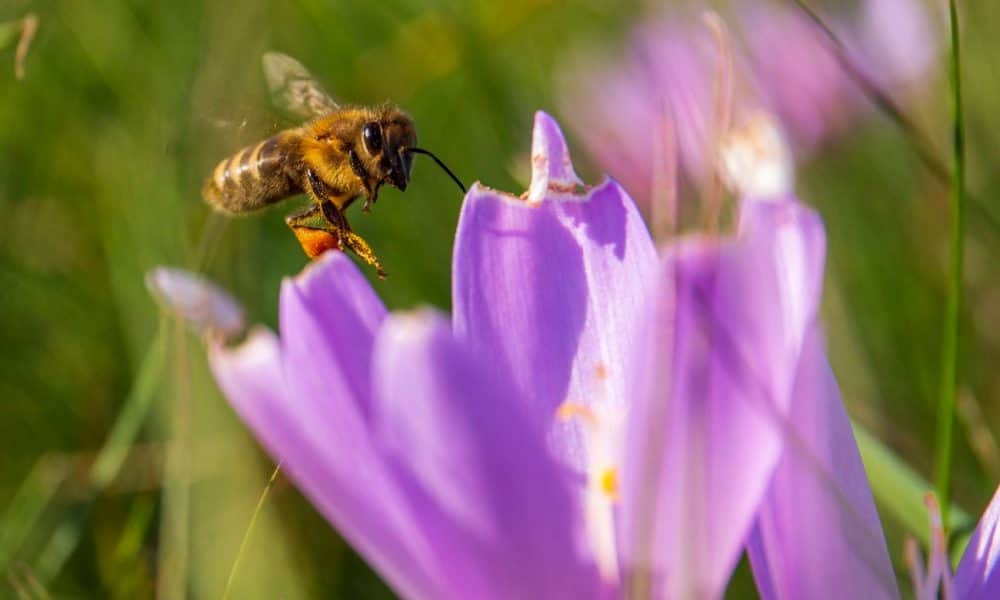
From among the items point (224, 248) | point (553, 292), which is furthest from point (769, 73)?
point (553, 292)

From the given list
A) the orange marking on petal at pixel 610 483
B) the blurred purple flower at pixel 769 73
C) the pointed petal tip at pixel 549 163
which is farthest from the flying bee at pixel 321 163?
the blurred purple flower at pixel 769 73

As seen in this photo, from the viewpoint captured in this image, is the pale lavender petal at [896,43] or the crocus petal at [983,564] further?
the pale lavender petal at [896,43]

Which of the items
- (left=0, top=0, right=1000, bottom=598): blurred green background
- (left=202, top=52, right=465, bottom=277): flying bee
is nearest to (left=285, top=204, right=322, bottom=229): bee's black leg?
(left=202, top=52, right=465, bottom=277): flying bee

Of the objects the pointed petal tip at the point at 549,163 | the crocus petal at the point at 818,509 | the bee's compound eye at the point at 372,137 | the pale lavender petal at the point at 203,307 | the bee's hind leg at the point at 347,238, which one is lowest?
the crocus petal at the point at 818,509

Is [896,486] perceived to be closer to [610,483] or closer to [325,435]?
[610,483]

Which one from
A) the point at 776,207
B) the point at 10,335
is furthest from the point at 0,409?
the point at 776,207

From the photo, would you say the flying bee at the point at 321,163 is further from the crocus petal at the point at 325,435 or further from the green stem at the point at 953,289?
the crocus petal at the point at 325,435

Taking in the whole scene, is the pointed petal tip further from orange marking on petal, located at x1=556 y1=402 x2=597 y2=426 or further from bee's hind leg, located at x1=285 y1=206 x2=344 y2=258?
bee's hind leg, located at x1=285 y1=206 x2=344 y2=258

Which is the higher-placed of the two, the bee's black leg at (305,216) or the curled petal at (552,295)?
the curled petal at (552,295)
